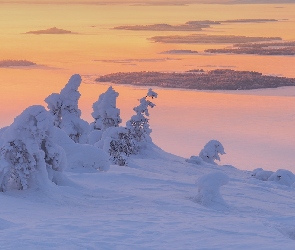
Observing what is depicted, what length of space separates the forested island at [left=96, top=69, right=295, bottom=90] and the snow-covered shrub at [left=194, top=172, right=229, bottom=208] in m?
122

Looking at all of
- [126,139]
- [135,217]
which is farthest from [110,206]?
[126,139]

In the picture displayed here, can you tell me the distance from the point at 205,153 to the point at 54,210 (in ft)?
111

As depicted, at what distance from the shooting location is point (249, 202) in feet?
81.9

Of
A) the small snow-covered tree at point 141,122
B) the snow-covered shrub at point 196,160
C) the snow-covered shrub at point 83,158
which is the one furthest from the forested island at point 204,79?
the snow-covered shrub at point 83,158

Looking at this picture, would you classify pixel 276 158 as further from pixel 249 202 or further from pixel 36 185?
pixel 36 185

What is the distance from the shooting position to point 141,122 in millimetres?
48844

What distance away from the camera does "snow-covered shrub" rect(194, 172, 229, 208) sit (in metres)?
22.3

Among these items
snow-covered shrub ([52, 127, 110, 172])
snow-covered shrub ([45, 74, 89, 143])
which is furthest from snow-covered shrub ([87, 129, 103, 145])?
snow-covered shrub ([52, 127, 110, 172])

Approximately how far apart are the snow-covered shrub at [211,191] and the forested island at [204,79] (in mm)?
121611

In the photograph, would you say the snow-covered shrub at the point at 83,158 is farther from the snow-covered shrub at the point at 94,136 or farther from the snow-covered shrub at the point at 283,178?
the snow-covered shrub at the point at 94,136

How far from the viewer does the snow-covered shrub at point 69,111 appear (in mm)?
41062

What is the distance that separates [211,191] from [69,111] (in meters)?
21.0

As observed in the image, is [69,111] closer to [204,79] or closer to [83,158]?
[83,158]

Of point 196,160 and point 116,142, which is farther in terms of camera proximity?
point 196,160
